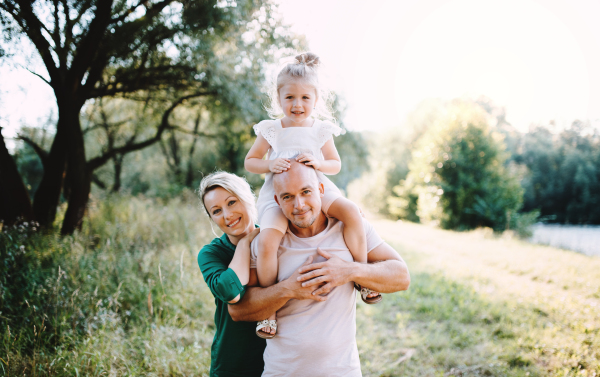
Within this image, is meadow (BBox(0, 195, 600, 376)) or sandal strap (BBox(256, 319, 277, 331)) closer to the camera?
sandal strap (BBox(256, 319, 277, 331))

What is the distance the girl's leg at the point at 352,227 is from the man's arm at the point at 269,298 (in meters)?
0.36

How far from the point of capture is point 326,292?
73.1 inches

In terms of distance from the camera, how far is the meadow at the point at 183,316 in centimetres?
313

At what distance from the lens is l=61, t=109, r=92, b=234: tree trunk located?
567 cm

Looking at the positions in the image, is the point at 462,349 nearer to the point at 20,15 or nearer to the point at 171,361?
the point at 171,361

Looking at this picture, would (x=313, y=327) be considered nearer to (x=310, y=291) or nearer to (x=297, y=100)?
(x=310, y=291)

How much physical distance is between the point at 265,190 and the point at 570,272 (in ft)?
23.6

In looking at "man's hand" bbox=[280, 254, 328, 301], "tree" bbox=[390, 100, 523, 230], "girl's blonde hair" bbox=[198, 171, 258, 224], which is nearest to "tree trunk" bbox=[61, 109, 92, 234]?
"girl's blonde hair" bbox=[198, 171, 258, 224]

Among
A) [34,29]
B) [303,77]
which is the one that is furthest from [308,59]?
[34,29]

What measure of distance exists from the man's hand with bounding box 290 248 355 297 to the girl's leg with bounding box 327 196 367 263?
129 mm

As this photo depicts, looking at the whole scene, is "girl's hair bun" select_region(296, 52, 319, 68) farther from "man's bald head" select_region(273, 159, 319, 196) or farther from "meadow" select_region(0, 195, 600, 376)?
"meadow" select_region(0, 195, 600, 376)

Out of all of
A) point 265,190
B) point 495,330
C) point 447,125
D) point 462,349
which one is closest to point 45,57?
point 265,190

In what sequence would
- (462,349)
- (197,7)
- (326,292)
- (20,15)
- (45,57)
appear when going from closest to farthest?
(326,292)
(462,349)
(20,15)
(45,57)
(197,7)

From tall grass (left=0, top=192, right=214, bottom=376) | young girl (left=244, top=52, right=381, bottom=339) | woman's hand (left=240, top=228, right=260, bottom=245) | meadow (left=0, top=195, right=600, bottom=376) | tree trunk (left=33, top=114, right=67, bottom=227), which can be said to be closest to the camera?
woman's hand (left=240, top=228, right=260, bottom=245)
